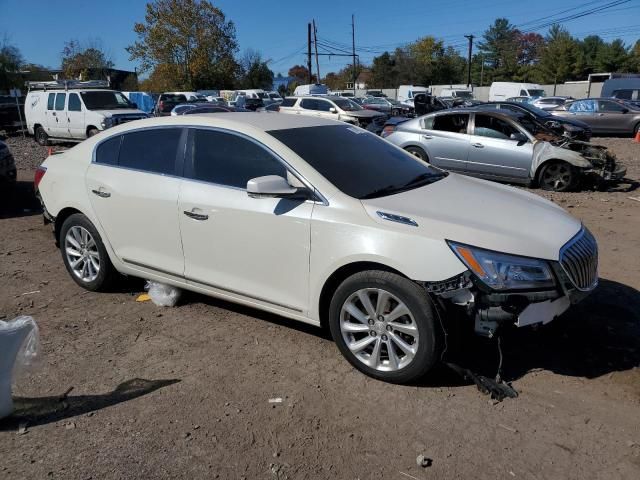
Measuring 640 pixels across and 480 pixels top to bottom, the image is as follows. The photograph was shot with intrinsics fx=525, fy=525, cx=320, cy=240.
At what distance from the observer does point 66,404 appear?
3227 millimetres

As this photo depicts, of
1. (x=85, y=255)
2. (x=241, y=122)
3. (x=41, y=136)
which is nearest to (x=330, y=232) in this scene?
(x=241, y=122)

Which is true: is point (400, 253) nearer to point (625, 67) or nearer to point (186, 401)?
point (186, 401)

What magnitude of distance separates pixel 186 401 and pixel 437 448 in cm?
152

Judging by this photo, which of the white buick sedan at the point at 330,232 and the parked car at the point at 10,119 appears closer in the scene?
the white buick sedan at the point at 330,232

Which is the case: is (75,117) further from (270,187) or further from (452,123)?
(270,187)

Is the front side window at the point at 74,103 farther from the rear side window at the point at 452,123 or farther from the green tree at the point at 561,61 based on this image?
the green tree at the point at 561,61

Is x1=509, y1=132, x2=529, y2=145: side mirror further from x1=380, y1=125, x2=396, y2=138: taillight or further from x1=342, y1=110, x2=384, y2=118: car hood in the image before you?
x1=342, y1=110, x2=384, y2=118: car hood

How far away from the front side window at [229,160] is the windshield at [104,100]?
14929 mm

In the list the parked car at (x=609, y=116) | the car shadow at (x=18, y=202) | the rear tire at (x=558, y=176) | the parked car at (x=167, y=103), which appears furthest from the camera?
the parked car at (x=167, y=103)

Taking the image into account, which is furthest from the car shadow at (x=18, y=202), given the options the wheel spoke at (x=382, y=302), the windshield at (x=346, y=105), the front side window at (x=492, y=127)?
the windshield at (x=346, y=105)

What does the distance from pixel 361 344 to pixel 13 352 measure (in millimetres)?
2056

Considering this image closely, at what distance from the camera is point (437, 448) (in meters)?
2.78

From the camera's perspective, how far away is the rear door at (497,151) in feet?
31.7

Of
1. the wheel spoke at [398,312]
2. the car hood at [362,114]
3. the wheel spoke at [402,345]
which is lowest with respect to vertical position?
the wheel spoke at [402,345]
